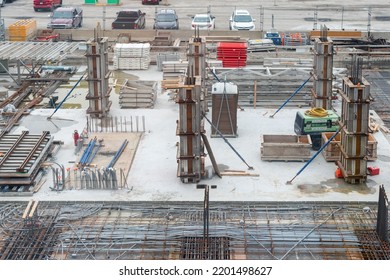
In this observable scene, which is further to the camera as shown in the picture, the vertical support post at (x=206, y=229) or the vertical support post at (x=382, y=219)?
the vertical support post at (x=382, y=219)

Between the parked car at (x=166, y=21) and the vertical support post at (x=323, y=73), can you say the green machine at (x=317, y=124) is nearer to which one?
the vertical support post at (x=323, y=73)

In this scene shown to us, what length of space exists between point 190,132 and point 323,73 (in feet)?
21.7

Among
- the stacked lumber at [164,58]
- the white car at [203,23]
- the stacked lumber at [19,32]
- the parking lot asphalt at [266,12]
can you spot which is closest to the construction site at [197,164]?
the stacked lumber at [164,58]

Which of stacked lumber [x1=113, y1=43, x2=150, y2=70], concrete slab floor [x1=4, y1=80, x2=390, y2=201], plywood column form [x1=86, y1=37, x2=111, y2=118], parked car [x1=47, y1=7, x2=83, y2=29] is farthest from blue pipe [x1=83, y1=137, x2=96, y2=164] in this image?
parked car [x1=47, y1=7, x2=83, y2=29]

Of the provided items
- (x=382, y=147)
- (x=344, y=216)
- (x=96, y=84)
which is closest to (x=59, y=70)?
(x=96, y=84)

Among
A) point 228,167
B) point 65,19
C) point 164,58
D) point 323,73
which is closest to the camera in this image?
point 228,167

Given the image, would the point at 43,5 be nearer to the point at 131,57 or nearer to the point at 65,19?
the point at 65,19

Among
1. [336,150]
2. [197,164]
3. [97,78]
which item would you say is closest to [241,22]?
[97,78]

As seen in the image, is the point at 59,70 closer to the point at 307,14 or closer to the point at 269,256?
the point at 269,256

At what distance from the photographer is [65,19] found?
145 feet

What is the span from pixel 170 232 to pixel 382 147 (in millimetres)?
8433

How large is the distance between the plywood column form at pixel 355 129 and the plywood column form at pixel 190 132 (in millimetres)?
3718

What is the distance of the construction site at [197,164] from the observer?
17172 millimetres

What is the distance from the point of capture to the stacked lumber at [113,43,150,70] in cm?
3306
